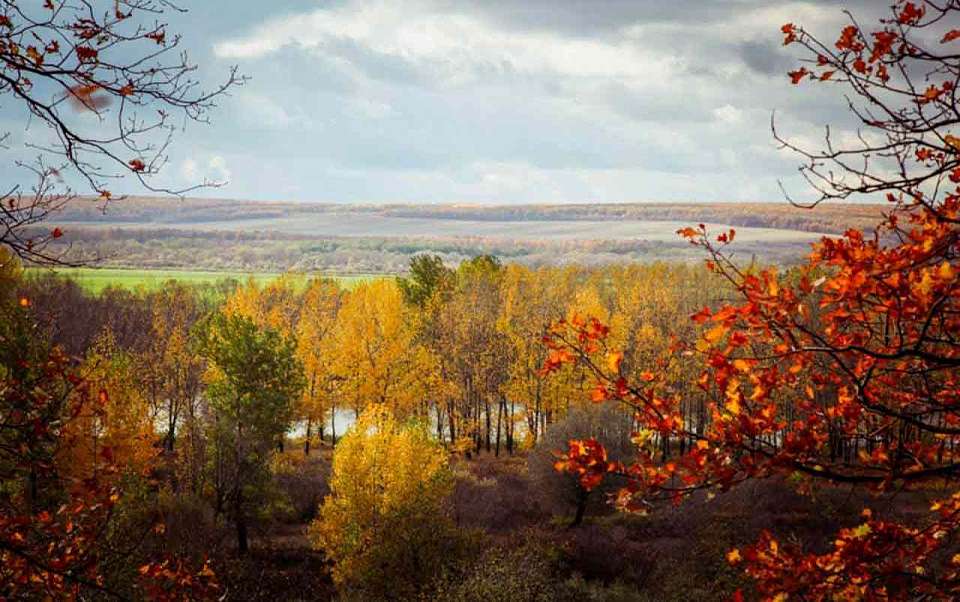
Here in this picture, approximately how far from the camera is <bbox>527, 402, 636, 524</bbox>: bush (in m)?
33.8

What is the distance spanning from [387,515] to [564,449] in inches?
433

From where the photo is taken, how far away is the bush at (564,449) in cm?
3375

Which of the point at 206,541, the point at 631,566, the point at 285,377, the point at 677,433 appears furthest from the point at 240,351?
the point at 677,433

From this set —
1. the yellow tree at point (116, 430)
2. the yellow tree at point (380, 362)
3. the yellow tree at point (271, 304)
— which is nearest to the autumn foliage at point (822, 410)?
the yellow tree at point (116, 430)

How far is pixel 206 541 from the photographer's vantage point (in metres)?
26.1

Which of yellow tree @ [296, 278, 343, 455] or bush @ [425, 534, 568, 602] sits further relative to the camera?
yellow tree @ [296, 278, 343, 455]

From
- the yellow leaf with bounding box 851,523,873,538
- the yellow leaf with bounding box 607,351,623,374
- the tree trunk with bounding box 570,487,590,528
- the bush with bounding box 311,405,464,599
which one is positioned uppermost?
the yellow leaf with bounding box 607,351,623,374

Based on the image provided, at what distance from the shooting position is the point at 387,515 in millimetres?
24781

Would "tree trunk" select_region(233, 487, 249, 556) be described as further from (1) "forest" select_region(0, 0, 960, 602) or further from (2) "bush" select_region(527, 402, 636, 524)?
(2) "bush" select_region(527, 402, 636, 524)

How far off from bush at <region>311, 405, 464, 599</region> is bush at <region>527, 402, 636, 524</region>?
609 cm

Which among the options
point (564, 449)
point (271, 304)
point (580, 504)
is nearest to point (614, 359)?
point (564, 449)

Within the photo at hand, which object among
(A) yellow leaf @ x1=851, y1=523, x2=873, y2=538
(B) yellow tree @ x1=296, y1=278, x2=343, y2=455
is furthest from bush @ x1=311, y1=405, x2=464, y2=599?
(A) yellow leaf @ x1=851, y1=523, x2=873, y2=538

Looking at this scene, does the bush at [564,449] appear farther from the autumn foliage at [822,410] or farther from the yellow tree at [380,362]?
the autumn foliage at [822,410]

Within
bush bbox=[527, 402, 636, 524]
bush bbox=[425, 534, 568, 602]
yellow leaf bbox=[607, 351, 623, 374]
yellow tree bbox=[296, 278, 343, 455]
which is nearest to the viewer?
yellow leaf bbox=[607, 351, 623, 374]
